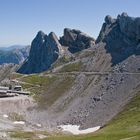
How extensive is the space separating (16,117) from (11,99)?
21317 millimetres

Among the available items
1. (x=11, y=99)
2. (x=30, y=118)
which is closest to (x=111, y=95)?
(x=30, y=118)

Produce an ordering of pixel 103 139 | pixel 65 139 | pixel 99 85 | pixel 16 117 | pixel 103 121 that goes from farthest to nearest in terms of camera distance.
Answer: pixel 99 85, pixel 16 117, pixel 103 121, pixel 65 139, pixel 103 139

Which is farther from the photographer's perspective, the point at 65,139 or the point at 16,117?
the point at 16,117

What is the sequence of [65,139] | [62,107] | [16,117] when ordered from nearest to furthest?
[65,139]
[16,117]
[62,107]

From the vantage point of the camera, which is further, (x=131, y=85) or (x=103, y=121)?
(x=131, y=85)

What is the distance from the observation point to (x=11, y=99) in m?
191

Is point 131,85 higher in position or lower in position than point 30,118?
higher

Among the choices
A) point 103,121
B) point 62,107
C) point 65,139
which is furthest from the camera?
point 62,107

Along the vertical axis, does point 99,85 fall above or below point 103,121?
above

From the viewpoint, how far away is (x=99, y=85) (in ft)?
644

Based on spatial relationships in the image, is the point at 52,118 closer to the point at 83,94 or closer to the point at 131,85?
the point at 83,94

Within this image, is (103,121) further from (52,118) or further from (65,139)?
(65,139)

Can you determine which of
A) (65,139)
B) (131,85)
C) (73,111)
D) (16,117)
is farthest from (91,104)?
(65,139)

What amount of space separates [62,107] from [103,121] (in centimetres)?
3792
